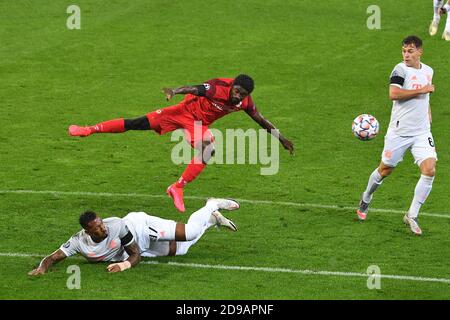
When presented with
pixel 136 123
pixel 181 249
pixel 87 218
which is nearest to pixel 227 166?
pixel 136 123

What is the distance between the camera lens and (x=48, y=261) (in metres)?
14.3

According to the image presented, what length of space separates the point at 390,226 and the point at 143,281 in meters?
4.54

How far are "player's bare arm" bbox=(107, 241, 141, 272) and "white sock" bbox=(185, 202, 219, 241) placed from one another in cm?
76

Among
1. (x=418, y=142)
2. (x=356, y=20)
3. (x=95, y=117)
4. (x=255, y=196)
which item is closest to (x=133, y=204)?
(x=255, y=196)

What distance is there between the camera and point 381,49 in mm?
28594

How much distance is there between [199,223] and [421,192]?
138 inches

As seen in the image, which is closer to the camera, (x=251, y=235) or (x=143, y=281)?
(x=143, y=281)

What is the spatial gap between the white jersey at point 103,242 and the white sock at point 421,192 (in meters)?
4.52

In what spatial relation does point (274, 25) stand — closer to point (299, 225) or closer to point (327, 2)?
point (327, 2)

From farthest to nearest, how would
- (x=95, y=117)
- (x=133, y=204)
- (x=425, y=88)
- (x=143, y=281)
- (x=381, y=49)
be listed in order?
(x=381, y=49) → (x=95, y=117) → (x=133, y=204) → (x=425, y=88) → (x=143, y=281)

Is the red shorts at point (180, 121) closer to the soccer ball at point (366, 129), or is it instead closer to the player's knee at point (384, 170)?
the soccer ball at point (366, 129)

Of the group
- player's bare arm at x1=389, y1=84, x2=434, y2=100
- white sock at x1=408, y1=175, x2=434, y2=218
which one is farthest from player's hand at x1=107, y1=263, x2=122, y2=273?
player's bare arm at x1=389, y1=84, x2=434, y2=100

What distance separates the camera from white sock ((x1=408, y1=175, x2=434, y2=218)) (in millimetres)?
16031

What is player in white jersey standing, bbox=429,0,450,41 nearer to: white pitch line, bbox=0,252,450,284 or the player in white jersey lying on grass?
the player in white jersey lying on grass
